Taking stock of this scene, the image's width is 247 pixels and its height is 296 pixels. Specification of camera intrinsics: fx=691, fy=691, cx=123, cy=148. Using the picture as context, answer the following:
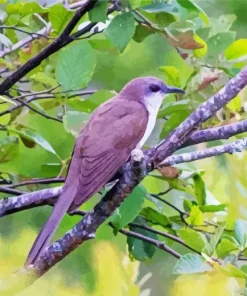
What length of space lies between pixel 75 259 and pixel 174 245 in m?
0.11

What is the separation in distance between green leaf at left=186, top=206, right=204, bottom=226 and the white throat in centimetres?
8

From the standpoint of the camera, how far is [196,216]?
64 cm

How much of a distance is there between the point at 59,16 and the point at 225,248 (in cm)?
26

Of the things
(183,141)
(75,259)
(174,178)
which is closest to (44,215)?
(75,259)

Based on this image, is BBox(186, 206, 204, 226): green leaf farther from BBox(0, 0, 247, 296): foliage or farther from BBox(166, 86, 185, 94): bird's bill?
BBox(166, 86, 185, 94): bird's bill

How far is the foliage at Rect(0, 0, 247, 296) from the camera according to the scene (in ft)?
1.98

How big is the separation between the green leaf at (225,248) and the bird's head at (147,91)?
209mm

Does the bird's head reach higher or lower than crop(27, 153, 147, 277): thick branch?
lower

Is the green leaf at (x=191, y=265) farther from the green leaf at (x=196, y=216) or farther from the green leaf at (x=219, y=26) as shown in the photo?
the green leaf at (x=219, y=26)

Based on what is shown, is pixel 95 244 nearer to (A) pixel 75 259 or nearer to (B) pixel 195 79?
(A) pixel 75 259

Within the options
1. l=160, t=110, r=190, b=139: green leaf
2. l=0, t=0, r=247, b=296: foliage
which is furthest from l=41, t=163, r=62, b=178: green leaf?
l=160, t=110, r=190, b=139: green leaf

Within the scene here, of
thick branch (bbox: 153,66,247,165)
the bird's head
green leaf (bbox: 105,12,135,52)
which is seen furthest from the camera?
the bird's head

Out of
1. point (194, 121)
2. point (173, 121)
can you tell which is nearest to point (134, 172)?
point (194, 121)

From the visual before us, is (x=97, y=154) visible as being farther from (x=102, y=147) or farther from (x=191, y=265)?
(x=191, y=265)
